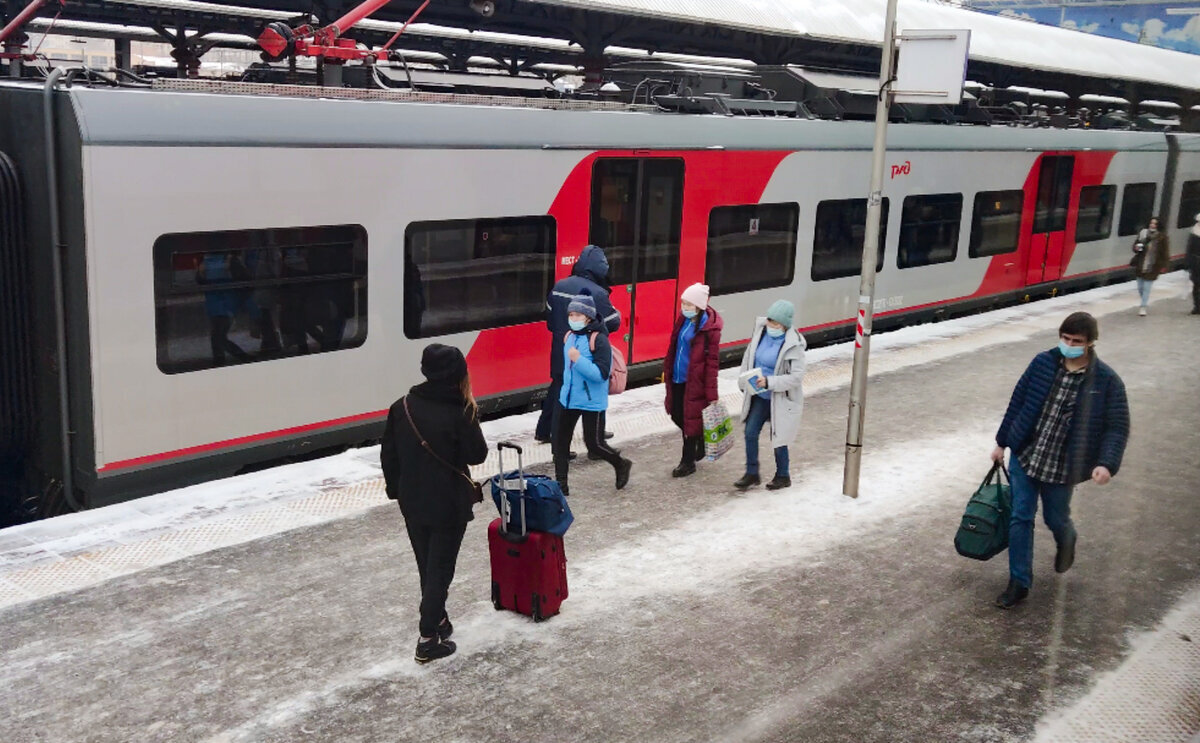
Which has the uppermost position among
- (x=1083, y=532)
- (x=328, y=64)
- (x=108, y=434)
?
(x=328, y=64)

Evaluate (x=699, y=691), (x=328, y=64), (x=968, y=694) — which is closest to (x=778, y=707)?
(x=699, y=691)

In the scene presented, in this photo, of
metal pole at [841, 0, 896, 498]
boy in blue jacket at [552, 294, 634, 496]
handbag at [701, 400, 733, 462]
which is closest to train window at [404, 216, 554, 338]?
boy in blue jacket at [552, 294, 634, 496]

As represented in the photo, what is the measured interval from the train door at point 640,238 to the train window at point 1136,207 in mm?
12475

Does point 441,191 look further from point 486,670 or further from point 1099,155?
point 1099,155

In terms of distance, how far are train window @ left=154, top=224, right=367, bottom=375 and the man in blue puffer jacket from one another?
469 centimetres

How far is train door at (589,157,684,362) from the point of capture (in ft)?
35.0

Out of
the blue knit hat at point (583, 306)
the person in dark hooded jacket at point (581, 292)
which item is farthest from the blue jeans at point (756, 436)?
the blue knit hat at point (583, 306)

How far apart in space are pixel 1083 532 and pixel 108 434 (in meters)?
6.48

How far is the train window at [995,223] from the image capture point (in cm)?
1647

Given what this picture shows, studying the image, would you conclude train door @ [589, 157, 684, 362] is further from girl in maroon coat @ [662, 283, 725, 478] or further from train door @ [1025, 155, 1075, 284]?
train door @ [1025, 155, 1075, 284]

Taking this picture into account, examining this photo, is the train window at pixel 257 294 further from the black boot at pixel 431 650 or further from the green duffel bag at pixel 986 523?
the green duffel bag at pixel 986 523

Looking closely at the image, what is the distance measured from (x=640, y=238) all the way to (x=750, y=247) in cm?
186

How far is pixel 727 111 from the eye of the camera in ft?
39.7

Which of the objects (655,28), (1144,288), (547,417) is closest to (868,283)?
(547,417)
